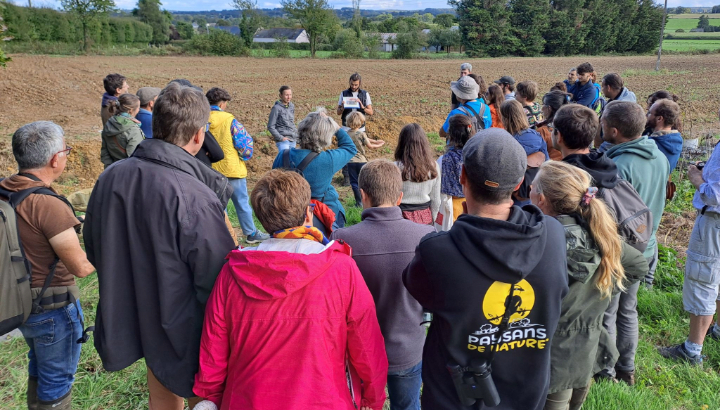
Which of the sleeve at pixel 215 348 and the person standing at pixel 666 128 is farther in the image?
the person standing at pixel 666 128

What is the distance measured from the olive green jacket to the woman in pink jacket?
3.16 ft

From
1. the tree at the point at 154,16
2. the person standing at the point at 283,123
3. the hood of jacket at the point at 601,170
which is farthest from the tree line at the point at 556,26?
the hood of jacket at the point at 601,170

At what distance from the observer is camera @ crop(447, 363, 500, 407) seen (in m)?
1.84

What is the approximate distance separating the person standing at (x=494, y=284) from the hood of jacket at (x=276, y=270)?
0.42 meters

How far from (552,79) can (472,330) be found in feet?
82.4

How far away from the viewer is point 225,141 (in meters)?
5.41

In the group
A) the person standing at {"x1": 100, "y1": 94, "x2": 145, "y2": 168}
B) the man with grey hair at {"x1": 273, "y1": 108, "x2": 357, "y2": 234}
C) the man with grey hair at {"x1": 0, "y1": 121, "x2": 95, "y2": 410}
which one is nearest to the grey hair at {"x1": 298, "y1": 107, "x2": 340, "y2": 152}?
the man with grey hair at {"x1": 273, "y1": 108, "x2": 357, "y2": 234}

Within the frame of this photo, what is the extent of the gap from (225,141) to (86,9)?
51237 mm

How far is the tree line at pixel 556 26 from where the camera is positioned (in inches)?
1925

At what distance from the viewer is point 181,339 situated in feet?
7.32

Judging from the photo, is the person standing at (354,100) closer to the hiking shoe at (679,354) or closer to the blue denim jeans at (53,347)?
the hiking shoe at (679,354)

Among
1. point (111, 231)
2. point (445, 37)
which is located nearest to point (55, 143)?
point (111, 231)

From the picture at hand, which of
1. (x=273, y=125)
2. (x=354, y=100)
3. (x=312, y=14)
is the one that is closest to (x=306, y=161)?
(x=273, y=125)

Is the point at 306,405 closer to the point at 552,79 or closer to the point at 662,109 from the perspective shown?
the point at 662,109
